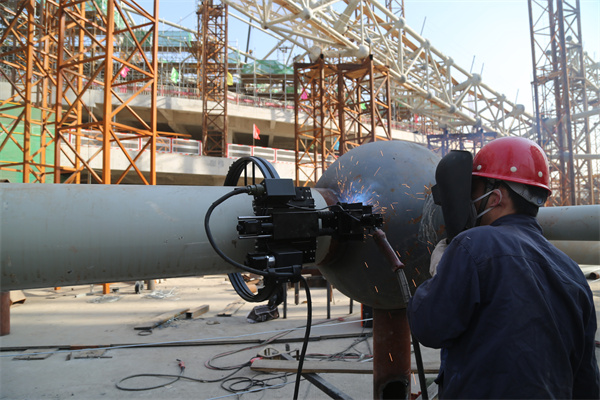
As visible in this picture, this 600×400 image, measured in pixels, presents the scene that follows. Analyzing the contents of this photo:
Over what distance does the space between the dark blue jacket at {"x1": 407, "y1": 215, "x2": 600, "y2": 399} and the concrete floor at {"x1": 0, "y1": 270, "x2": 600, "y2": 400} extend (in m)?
2.54

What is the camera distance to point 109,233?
115cm

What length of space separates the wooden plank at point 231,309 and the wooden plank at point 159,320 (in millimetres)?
642

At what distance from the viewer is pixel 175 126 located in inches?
906

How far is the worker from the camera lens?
3.18 ft

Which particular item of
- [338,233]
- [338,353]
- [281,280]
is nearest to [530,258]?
[338,233]

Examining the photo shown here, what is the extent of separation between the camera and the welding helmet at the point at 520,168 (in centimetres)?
123

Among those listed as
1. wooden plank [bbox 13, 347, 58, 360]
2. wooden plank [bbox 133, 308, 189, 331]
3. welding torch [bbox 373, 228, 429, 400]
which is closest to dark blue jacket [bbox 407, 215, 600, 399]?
welding torch [bbox 373, 228, 429, 400]

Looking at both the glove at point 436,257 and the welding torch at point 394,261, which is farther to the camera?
the welding torch at point 394,261

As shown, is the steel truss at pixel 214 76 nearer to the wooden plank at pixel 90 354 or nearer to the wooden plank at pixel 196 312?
the wooden plank at pixel 196 312

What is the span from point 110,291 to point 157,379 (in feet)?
19.0

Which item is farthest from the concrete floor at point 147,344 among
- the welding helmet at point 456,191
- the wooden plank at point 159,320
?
the welding helmet at point 456,191

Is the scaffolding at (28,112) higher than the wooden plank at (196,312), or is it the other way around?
the scaffolding at (28,112)

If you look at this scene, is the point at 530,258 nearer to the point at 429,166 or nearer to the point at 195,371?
the point at 429,166

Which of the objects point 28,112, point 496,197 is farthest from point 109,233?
point 28,112
